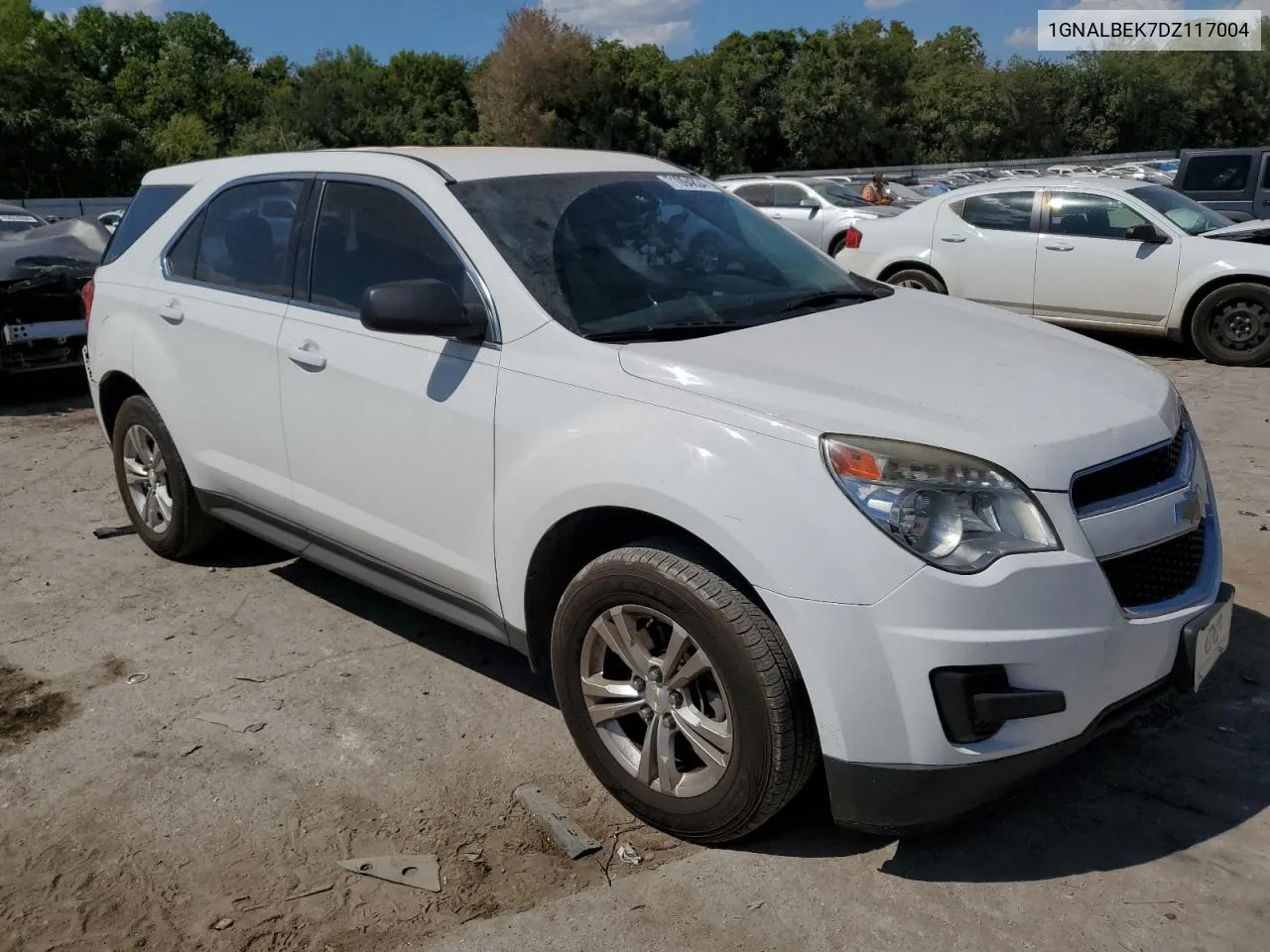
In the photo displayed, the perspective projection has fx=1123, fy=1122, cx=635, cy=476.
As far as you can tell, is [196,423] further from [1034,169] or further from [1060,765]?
[1034,169]

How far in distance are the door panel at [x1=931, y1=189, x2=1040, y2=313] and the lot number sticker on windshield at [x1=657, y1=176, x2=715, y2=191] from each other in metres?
6.79

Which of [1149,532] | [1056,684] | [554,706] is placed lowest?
[554,706]

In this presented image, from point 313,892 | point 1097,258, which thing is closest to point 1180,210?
point 1097,258

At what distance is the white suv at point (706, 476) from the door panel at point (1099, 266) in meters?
6.63

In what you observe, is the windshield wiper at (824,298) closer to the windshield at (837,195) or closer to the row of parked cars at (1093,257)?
the row of parked cars at (1093,257)

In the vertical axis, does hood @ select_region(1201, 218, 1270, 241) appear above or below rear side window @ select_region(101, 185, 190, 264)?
below

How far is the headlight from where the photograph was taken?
2535 millimetres

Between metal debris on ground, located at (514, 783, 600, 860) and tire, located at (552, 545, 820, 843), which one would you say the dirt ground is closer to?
metal debris on ground, located at (514, 783, 600, 860)

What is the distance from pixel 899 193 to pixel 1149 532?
2311 cm

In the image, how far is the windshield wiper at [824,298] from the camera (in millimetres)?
3598

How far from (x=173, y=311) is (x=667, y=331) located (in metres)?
2.46

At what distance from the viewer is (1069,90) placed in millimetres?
62125

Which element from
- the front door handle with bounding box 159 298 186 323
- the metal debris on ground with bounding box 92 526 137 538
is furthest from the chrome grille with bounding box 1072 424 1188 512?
the metal debris on ground with bounding box 92 526 137 538

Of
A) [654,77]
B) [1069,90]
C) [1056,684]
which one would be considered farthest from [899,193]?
[1069,90]
